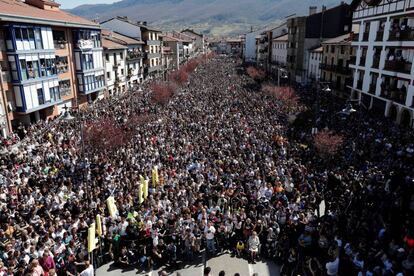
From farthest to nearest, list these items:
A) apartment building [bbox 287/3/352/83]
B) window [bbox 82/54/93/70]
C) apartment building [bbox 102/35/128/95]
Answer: apartment building [bbox 287/3/352/83] → apartment building [bbox 102/35/128/95] → window [bbox 82/54/93/70]

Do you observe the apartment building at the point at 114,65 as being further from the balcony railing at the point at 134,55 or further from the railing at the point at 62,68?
the railing at the point at 62,68

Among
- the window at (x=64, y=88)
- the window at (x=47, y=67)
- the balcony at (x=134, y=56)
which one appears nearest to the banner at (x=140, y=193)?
the window at (x=47, y=67)

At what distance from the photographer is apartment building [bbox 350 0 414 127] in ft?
94.0

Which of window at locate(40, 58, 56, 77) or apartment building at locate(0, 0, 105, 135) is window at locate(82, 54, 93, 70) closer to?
apartment building at locate(0, 0, 105, 135)

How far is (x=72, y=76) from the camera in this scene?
3891 cm

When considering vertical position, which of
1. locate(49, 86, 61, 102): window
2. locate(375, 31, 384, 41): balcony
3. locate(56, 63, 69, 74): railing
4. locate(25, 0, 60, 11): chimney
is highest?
locate(25, 0, 60, 11): chimney

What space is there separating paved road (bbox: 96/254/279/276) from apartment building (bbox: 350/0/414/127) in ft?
69.4

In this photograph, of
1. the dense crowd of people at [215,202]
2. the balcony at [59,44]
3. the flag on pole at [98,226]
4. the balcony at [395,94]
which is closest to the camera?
the dense crowd of people at [215,202]

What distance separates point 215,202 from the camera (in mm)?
16359

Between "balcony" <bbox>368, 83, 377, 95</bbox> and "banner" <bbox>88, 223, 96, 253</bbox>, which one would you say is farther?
"balcony" <bbox>368, 83, 377, 95</bbox>

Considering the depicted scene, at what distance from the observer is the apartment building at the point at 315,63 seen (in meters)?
54.2

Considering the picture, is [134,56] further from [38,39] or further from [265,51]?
[265,51]

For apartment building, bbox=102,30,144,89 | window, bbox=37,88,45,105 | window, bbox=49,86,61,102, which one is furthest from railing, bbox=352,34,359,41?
window, bbox=37,88,45,105

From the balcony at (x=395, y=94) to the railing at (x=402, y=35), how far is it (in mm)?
4203
